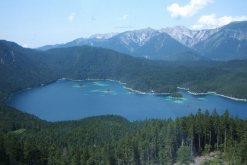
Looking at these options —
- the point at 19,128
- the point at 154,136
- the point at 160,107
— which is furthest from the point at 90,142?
the point at 160,107

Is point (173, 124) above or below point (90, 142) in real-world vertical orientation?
above

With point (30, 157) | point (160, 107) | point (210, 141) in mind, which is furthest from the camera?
point (160, 107)

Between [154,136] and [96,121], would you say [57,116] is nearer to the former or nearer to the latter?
[96,121]

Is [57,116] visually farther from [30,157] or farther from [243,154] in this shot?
[243,154]

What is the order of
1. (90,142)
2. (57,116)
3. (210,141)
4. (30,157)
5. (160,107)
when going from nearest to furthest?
(30,157), (210,141), (90,142), (57,116), (160,107)

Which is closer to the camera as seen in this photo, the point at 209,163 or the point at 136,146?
the point at 209,163

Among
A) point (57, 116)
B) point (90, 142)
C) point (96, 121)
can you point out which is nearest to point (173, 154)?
point (90, 142)
